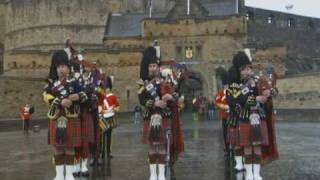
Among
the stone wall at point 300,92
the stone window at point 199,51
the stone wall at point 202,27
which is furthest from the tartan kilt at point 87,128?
the stone wall at point 202,27

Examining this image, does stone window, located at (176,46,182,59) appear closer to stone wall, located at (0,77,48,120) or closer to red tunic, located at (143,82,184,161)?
stone wall, located at (0,77,48,120)

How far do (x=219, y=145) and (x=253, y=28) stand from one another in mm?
67136

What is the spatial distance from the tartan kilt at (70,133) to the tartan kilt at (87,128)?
0.70 feet

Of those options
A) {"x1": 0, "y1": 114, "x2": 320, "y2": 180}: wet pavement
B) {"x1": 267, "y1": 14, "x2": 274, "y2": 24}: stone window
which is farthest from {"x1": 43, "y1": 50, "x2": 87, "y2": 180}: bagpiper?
{"x1": 267, "y1": 14, "x2": 274, "y2": 24}: stone window

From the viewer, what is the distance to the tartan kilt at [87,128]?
10289 millimetres

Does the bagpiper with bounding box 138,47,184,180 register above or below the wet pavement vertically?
above

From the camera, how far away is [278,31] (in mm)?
88750

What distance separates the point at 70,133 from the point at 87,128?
61 cm

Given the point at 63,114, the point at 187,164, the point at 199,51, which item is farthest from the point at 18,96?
the point at 63,114

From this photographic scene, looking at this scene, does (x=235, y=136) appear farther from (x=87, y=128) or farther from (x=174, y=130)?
(x=87, y=128)

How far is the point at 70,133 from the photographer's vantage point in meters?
9.91

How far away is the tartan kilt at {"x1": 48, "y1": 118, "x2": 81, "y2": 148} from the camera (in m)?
9.85

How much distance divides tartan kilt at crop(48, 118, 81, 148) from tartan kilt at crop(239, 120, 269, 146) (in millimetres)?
2578

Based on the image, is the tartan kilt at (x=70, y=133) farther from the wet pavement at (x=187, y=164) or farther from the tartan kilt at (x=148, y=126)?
the wet pavement at (x=187, y=164)
